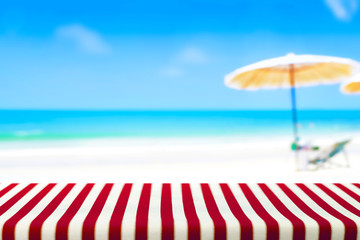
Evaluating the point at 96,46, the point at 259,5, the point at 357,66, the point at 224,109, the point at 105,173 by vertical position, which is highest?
the point at 259,5

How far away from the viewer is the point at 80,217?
165 cm

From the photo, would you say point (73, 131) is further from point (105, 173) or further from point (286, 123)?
point (105, 173)

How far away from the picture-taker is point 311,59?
416 centimetres

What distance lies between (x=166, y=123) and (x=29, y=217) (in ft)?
80.4

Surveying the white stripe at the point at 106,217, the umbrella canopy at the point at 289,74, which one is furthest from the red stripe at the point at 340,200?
the umbrella canopy at the point at 289,74

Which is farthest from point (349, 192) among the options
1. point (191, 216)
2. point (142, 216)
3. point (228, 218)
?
point (142, 216)

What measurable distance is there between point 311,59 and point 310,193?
247 cm

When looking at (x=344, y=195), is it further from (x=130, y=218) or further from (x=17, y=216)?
(x=17, y=216)

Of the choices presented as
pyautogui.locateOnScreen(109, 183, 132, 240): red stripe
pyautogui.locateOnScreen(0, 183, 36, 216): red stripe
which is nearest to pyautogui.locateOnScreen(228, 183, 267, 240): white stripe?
pyautogui.locateOnScreen(109, 183, 132, 240): red stripe

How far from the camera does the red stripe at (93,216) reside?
154 centimetres

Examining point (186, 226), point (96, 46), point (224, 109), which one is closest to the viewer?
point (186, 226)

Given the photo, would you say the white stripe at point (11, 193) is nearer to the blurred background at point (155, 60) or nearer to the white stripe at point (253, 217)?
the white stripe at point (253, 217)

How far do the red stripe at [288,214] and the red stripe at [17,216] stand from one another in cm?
127

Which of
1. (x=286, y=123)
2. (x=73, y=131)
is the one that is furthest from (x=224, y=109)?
(x=73, y=131)
